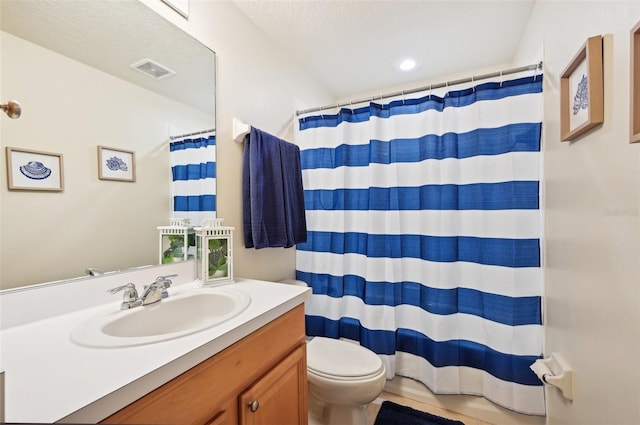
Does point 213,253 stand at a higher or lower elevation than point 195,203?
lower

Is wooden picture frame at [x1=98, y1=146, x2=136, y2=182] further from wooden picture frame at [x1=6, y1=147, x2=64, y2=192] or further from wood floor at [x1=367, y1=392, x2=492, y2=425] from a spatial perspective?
wood floor at [x1=367, y1=392, x2=492, y2=425]

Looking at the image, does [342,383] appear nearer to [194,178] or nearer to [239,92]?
[194,178]

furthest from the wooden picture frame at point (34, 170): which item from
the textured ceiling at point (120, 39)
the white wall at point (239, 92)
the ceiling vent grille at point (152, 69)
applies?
the white wall at point (239, 92)

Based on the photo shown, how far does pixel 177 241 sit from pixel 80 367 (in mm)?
688

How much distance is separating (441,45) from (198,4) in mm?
1514

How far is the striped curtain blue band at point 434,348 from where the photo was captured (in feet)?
4.33

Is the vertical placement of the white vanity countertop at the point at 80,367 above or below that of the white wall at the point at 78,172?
below

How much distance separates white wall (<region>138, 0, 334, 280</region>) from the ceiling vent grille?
22 centimetres

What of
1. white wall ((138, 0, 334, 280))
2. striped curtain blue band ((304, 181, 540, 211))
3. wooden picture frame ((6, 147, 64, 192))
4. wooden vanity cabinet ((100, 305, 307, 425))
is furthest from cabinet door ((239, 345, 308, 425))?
striped curtain blue band ((304, 181, 540, 211))

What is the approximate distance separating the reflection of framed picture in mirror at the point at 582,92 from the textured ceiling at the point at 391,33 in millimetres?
807

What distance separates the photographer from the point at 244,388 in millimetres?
751

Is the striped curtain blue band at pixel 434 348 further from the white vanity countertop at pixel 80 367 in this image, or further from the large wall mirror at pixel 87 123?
the large wall mirror at pixel 87 123

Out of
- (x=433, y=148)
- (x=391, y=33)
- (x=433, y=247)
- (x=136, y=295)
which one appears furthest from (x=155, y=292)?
(x=391, y=33)

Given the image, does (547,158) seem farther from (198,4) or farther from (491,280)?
(198,4)
